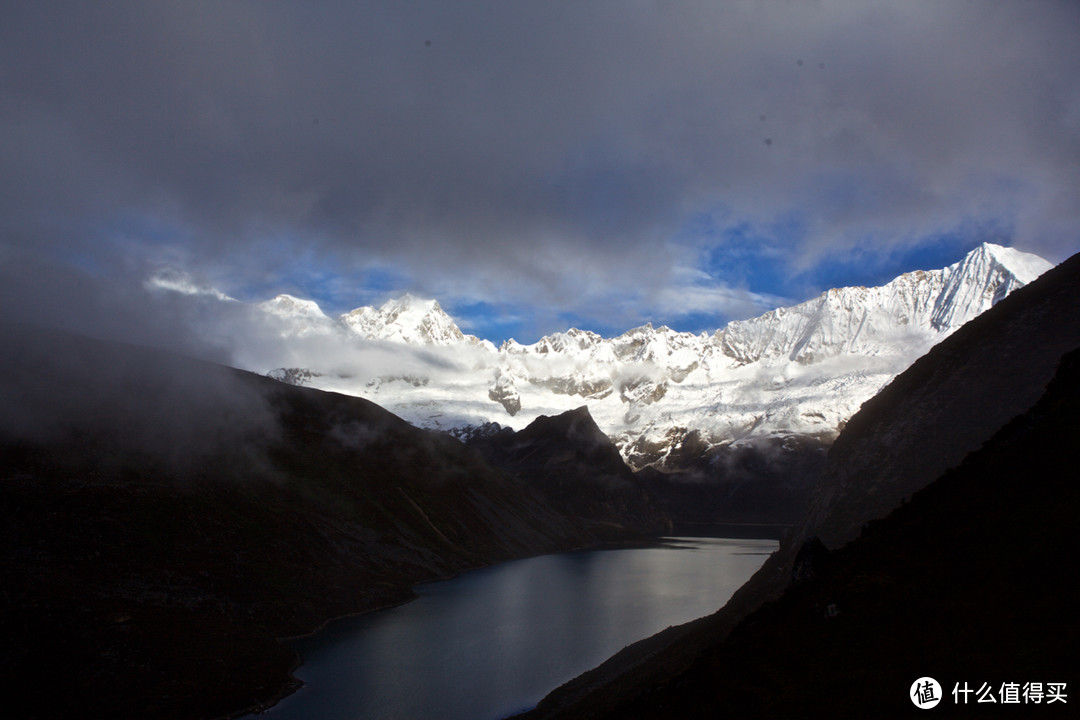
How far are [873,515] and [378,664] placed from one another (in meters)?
61.7

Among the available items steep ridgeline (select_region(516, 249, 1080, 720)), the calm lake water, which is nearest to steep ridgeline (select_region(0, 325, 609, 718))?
the calm lake water

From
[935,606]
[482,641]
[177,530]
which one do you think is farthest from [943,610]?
[177,530]

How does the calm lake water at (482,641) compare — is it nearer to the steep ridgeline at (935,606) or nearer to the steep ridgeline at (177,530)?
the steep ridgeline at (177,530)

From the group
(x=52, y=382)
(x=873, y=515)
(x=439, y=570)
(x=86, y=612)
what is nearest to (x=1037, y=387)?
(x=873, y=515)

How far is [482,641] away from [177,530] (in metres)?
48.9

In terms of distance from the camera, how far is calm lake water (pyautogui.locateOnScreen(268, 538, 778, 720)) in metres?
66.2

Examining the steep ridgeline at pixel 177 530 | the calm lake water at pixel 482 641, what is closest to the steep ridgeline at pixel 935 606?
the calm lake water at pixel 482 641

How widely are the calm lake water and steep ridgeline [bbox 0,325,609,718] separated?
6356mm

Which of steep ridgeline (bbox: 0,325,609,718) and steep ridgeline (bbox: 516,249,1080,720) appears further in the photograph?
steep ridgeline (bbox: 0,325,609,718)

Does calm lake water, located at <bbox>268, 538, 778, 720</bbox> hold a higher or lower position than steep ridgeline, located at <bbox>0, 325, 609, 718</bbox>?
lower

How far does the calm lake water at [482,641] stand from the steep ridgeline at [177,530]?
636cm

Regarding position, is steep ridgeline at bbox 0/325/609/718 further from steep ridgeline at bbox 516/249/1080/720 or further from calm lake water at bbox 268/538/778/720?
steep ridgeline at bbox 516/249/1080/720

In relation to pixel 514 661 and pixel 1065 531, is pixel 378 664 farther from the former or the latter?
pixel 1065 531

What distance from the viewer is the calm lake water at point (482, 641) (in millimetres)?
66250
